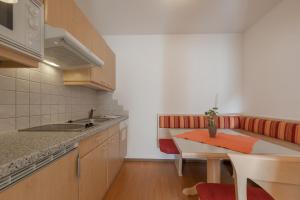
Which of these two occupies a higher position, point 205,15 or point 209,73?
point 205,15

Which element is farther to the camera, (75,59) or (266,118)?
(266,118)

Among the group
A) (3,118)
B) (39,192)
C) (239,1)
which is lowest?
(39,192)

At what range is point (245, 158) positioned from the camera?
89cm

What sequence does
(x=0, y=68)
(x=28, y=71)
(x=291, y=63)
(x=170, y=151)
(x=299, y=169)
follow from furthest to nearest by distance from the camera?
1. (x=170, y=151)
2. (x=291, y=63)
3. (x=28, y=71)
4. (x=0, y=68)
5. (x=299, y=169)

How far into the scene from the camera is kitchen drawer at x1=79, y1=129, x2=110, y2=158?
4.74 feet

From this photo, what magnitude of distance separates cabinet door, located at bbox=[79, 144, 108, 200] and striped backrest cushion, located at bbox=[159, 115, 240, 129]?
1.51 meters

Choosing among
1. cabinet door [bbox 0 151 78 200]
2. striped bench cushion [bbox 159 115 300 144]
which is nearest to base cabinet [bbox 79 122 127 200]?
cabinet door [bbox 0 151 78 200]

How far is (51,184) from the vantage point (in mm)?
1031

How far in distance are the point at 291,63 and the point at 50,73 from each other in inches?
108

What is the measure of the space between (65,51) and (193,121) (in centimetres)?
243

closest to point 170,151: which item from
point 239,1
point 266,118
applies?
point 266,118

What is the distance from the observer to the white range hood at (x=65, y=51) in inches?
50.1

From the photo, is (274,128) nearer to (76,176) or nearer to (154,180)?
(154,180)

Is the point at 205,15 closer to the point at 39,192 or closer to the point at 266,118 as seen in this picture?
the point at 266,118
